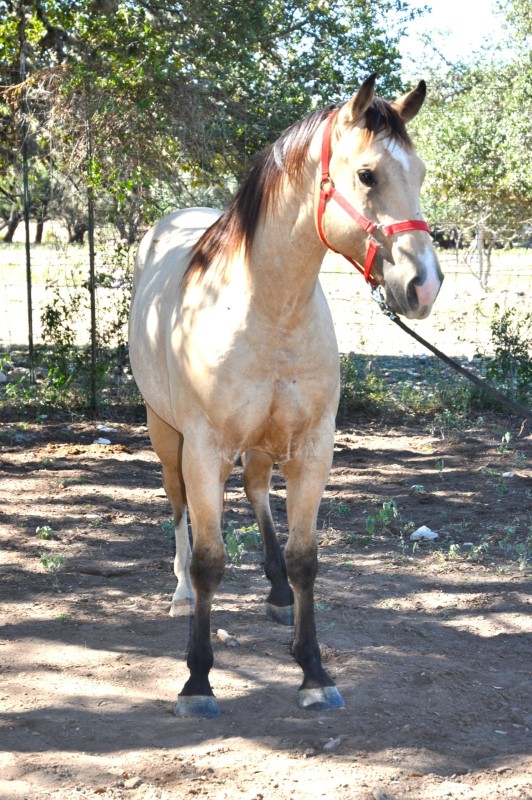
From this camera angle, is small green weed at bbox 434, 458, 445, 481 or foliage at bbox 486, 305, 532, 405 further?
foliage at bbox 486, 305, 532, 405

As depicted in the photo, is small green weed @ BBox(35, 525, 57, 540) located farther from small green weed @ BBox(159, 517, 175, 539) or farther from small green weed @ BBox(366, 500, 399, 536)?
small green weed @ BBox(366, 500, 399, 536)

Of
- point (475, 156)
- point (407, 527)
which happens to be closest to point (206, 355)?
point (407, 527)

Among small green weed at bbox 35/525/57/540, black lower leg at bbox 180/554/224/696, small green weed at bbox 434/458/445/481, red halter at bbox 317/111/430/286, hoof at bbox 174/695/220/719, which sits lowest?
small green weed at bbox 35/525/57/540

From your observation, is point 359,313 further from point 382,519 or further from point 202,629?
point 202,629

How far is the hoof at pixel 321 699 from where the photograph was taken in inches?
129

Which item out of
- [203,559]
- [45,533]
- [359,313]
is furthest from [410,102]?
[359,313]

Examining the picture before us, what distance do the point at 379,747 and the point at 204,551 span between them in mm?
930

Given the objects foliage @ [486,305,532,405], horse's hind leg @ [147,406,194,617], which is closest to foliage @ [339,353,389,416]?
foliage @ [486,305,532,405]

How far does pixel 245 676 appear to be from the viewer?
3.58 meters

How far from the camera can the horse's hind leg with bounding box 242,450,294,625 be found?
13.8 feet

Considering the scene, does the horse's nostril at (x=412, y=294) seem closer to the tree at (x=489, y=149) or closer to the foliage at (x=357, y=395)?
the foliage at (x=357, y=395)

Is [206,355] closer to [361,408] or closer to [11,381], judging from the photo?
[361,408]

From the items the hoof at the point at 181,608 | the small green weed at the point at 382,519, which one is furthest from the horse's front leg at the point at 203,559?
the small green weed at the point at 382,519

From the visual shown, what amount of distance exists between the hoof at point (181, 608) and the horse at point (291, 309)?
32.0 inches
